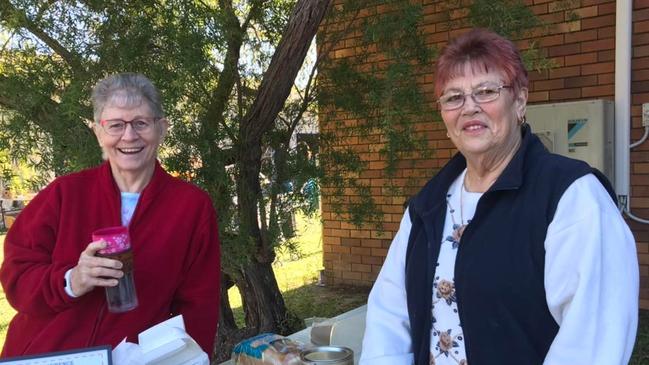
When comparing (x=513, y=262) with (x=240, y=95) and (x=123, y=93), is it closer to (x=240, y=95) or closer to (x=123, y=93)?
(x=123, y=93)

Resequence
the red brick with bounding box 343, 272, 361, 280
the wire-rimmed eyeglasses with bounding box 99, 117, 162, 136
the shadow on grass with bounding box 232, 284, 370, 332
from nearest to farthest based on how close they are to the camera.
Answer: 1. the wire-rimmed eyeglasses with bounding box 99, 117, 162, 136
2. the shadow on grass with bounding box 232, 284, 370, 332
3. the red brick with bounding box 343, 272, 361, 280

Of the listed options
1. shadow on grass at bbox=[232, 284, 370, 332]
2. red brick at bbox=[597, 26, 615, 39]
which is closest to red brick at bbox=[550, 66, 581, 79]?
red brick at bbox=[597, 26, 615, 39]

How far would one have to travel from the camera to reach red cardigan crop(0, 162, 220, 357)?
6.29 ft

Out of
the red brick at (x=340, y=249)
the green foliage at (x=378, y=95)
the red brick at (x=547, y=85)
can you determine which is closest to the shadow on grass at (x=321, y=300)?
the red brick at (x=340, y=249)

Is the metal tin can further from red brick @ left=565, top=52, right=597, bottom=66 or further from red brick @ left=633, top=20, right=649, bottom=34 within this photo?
red brick @ left=633, top=20, right=649, bottom=34

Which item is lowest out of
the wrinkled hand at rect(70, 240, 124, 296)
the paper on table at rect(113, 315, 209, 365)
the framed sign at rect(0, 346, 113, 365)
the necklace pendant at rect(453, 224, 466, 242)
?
the paper on table at rect(113, 315, 209, 365)

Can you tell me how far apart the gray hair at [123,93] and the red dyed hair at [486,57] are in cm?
107

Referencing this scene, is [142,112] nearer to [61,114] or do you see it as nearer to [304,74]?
[61,114]

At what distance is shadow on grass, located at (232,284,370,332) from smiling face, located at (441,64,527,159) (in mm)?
3585

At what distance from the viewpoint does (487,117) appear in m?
1.67

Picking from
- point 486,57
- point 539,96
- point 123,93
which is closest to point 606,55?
point 539,96

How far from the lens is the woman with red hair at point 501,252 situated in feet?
4.59

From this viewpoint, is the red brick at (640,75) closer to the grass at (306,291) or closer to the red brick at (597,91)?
the red brick at (597,91)

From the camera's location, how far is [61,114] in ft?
9.87
